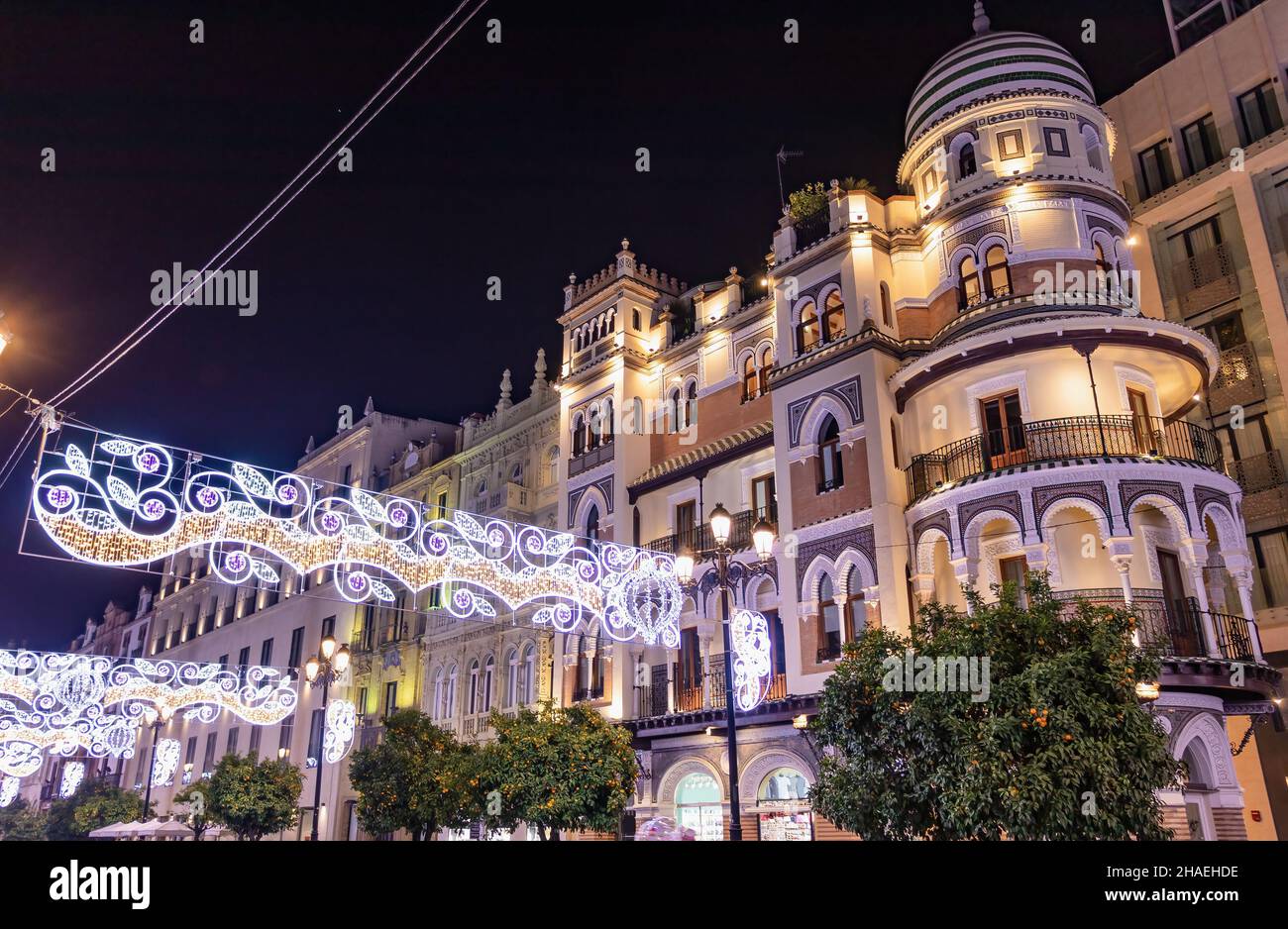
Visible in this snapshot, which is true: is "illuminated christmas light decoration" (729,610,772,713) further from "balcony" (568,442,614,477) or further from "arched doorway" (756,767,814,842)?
"balcony" (568,442,614,477)

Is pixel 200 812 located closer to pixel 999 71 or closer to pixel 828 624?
pixel 828 624

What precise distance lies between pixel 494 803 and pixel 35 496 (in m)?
11.8

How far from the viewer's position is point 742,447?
87.9ft

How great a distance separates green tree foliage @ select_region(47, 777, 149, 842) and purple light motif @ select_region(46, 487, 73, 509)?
27.8 m

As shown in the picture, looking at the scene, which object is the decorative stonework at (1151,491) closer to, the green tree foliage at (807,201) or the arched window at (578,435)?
the green tree foliage at (807,201)

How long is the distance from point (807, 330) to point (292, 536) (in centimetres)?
1496

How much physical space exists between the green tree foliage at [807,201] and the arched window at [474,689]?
20047mm

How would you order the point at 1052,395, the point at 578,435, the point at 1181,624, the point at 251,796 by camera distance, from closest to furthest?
1. the point at 1181,624
2. the point at 1052,395
3. the point at 251,796
4. the point at 578,435

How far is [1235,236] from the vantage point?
81.9 feet

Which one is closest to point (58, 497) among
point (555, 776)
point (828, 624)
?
point (555, 776)

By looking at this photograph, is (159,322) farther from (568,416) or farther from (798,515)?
(568,416)

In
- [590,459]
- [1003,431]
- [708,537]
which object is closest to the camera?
[1003,431]

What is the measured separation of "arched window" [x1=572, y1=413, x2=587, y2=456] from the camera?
32156 millimetres
